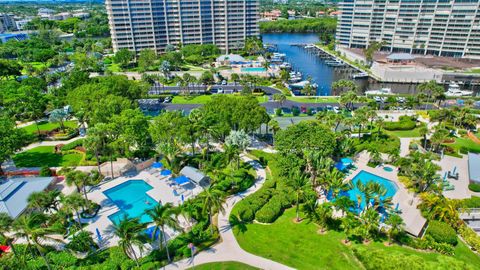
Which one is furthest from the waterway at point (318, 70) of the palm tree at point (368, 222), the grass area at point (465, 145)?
the palm tree at point (368, 222)

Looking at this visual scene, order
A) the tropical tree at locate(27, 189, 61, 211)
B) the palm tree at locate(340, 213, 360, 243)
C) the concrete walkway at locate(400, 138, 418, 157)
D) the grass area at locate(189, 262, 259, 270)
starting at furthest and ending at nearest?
the concrete walkway at locate(400, 138, 418, 157) → the tropical tree at locate(27, 189, 61, 211) → the palm tree at locate(340, 213, 360, 243) → the grass area at locate(189, 262, 259, 270)

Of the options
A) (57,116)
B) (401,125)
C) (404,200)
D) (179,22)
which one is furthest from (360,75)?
(57,116)

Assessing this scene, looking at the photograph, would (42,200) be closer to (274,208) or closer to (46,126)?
(274,208)

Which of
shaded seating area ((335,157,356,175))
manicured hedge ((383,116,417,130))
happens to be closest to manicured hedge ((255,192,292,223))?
shaded seating area ((335,157,356,175))

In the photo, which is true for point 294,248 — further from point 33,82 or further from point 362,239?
point 33,82

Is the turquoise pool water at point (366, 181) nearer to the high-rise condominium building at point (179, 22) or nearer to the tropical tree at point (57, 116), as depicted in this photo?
the tropical tree at point (57, 116)

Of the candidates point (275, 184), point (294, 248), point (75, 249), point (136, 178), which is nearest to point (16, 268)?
point (75, 249)

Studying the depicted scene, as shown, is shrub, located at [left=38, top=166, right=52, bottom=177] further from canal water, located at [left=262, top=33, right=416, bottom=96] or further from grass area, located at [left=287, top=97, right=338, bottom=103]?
canal water, located at [left=262, top=33, right=416, bottom=96]
